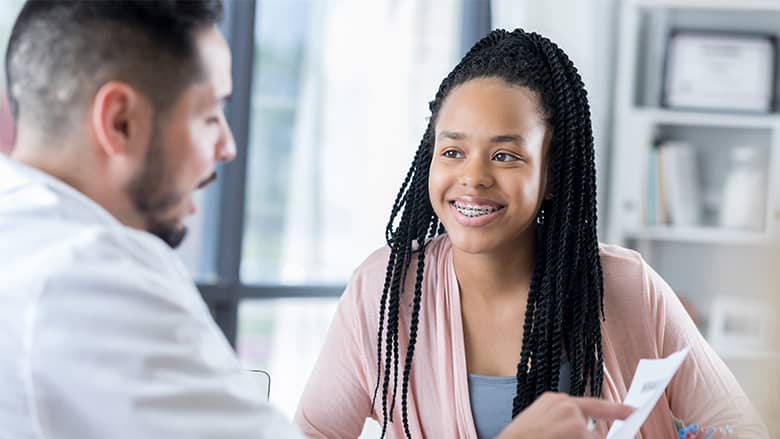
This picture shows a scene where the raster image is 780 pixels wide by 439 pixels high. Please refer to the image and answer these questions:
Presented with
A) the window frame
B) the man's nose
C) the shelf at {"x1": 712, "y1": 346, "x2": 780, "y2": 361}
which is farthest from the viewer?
the shelf at {"x1": 712, "y1": 346, "x2": 780, "y2": 361}

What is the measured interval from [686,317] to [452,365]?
0.44 metres

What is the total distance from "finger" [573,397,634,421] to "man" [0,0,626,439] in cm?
10

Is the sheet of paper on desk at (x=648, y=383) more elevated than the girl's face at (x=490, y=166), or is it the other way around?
the girl's face at (x=490, y=166)

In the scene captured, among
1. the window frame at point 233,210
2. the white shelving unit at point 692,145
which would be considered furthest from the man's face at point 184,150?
the white shelving unit at point 692,145

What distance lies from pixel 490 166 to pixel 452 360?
1.17 ft

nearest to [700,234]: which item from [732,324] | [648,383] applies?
[732,324]

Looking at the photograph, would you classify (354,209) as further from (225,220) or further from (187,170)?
(187,170)

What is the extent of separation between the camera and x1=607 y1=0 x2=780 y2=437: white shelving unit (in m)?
3.66

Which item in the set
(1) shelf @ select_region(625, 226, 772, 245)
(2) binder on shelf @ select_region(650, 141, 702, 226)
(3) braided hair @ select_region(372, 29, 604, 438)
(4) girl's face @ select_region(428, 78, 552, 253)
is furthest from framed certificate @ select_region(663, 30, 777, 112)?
(4) girl's face @ select_region(428, 78, 552, 253)

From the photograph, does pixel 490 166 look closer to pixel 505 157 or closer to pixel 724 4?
pixel 505 157

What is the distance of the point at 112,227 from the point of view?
40.1 inches

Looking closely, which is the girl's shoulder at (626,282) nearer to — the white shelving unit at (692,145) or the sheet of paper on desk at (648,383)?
the sheet of paper on desk at (648,383)

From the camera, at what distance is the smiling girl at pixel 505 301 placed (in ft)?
5.94

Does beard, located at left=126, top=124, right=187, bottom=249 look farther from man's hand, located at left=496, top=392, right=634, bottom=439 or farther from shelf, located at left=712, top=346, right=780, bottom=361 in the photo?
shelf, located at left=712, top=346, right=780, bottom=361
